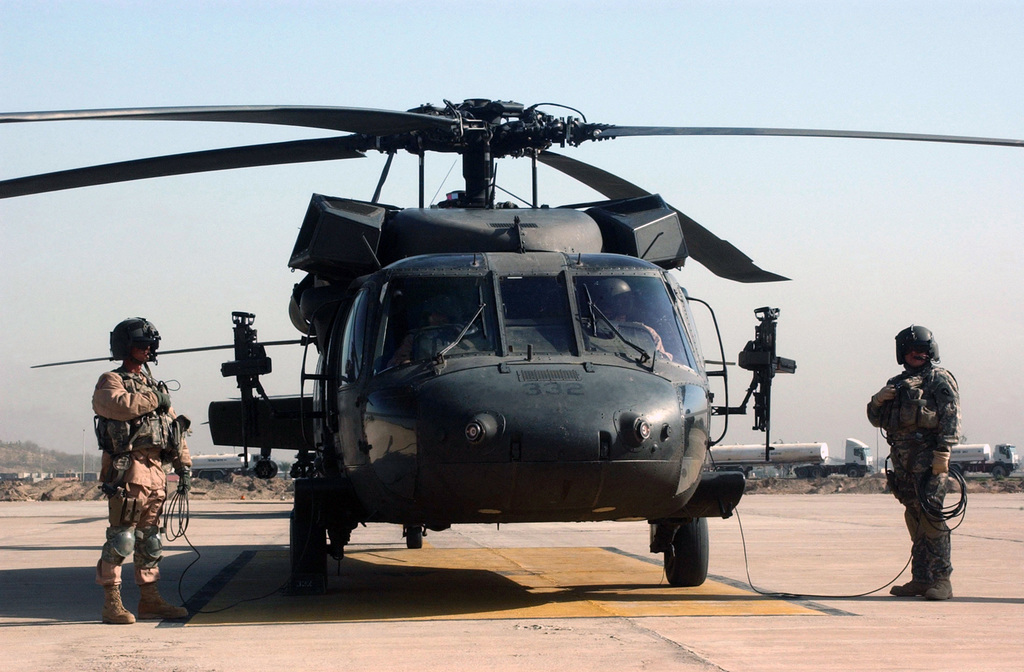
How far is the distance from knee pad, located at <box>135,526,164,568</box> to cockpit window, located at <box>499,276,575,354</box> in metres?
2.55

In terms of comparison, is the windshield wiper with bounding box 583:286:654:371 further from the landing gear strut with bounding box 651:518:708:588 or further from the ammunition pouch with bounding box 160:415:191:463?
the ammunition pouch with bounding box 160:415:191:463

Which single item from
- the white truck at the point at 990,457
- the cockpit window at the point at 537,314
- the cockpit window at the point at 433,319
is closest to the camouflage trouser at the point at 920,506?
the cockpit window at the point at 537,314

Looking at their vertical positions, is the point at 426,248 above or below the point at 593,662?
above

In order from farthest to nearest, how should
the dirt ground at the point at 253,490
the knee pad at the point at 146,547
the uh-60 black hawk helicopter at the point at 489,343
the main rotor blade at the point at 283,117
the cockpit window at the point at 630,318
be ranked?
1. the dirt ground at the point at 253,490
2. the cockpit window at the point at 630,318
3. the knee pad at the point at 146,547
4. the uh-60 black hawk helicopter at the point at 489,343
5. the main rotor blade at the point at 283,117

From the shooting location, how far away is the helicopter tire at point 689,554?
355 inches

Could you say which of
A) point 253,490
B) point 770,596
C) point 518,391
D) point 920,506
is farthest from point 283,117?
point 253,490

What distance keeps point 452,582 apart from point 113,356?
11.8ft

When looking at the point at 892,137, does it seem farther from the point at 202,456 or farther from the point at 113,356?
the point at 202,456

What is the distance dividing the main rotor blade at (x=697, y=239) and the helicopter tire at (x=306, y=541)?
3.97 metres

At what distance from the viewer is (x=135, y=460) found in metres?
7.42

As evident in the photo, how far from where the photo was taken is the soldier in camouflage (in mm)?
8289

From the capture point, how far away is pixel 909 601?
8172 millimetres

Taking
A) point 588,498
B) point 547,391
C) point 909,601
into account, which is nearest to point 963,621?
point 909,601

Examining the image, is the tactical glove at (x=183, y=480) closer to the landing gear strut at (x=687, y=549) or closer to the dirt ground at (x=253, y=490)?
the landing gear strut at (x=687, y=549)
